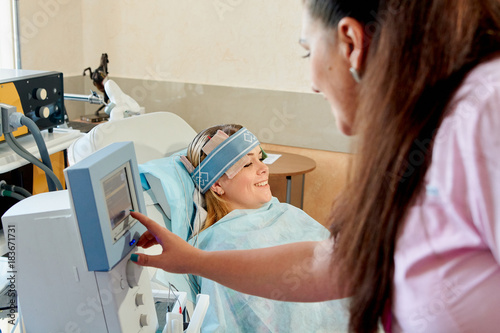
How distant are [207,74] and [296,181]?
0.91 metres

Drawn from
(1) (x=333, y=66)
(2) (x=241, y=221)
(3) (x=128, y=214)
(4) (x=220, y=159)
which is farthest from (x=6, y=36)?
(1) (x=333, y=66)

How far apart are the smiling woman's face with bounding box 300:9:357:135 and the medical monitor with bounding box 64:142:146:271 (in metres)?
0.39

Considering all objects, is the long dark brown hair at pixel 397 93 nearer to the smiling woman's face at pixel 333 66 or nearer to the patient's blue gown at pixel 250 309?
the smiling woman's face at pixel 333 66

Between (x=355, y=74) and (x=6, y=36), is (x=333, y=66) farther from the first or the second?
(x=6, y=36)

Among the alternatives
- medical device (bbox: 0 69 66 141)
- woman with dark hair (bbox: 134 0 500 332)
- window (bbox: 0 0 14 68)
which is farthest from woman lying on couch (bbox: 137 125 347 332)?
window (bbox: 0 0 14 68)

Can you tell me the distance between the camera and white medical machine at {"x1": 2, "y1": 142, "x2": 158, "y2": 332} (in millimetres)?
857

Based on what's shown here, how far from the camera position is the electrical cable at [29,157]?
4.34 feet

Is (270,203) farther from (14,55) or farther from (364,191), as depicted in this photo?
(14,55)

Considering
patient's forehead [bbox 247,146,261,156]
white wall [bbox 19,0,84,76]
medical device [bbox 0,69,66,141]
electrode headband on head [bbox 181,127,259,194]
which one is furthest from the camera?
white wall [bbox 19,0,84,76]

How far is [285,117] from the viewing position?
3.24 meters

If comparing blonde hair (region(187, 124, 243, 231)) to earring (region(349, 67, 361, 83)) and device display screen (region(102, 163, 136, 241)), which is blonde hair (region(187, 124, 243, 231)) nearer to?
device display screen (region(102, 163, 136, 241))

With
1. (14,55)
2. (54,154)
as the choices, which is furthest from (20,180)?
(14,55)

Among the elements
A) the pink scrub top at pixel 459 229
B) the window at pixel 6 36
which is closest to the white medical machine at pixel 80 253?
the pink scrub top at pixel 459 229

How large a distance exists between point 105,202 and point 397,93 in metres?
0.52
